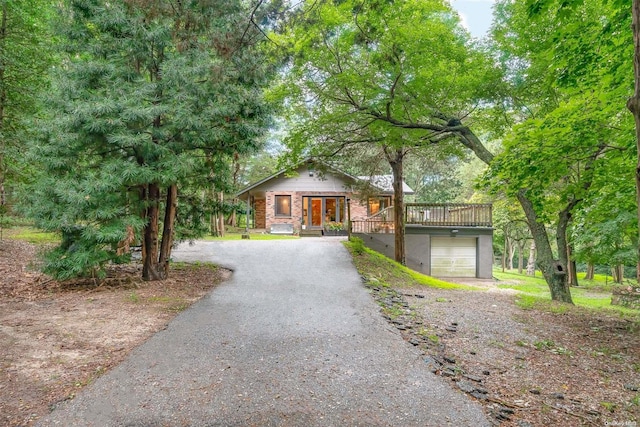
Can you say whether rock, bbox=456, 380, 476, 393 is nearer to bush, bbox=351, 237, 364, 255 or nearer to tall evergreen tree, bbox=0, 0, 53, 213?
bush, bbox=351, 237, 364, 255

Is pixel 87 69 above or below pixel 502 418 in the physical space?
above

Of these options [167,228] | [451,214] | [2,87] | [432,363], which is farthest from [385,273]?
[2,87]

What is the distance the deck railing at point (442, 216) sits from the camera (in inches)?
631

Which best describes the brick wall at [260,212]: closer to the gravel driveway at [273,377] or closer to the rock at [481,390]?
the gravel driveway at [273,377]

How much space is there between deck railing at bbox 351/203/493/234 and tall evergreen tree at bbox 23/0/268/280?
1000 centimetres

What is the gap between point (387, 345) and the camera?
456 cm

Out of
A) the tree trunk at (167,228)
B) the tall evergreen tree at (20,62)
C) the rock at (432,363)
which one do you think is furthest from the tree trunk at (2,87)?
the rock at (432,363)

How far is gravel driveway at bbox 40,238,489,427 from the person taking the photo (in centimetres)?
288

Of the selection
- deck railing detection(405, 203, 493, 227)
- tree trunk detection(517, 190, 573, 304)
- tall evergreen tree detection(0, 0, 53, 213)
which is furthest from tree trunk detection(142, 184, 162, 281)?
deck railing detection(405, 203, 493, 227)

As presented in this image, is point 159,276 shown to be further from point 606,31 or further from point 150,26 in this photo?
point 606,31

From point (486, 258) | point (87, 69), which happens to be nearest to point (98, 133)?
point (87, 69)

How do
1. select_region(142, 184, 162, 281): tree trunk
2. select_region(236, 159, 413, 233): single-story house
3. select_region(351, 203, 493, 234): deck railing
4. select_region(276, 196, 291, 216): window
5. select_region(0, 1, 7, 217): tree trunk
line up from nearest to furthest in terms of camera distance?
select_region(142, 184, 162, 281): tree trunk → select_region(0, 1, 7, 217): tree trunk → select_region(351, 203, 493, 234): deck railing → select_region(236, 159, 413, 233): single-story house → select_region(276, 196, 291, 216): window

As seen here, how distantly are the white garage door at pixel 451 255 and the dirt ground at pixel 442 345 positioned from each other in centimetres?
822

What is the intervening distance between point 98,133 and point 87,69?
1290 mm
